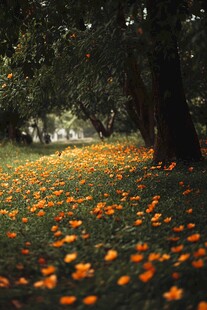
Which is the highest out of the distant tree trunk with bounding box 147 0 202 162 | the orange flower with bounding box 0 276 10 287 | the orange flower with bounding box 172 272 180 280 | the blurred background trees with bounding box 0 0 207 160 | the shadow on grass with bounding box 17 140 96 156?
the blurred background trees with bounding box 0 0 207 160

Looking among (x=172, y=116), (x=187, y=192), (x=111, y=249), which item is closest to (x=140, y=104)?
(x=172, y=116)

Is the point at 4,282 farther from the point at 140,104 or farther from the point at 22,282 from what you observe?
the point at 140,104

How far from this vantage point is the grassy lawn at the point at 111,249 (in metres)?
2.91

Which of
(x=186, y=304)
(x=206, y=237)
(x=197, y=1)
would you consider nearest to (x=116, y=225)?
(x=206, y=237)

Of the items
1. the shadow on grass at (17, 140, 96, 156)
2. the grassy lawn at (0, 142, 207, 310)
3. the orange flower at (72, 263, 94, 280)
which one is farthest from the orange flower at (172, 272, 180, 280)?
the shadow on grass at (17, 140, 96, 156)

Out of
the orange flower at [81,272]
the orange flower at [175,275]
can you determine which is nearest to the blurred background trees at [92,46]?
the orange flower at [175,275]

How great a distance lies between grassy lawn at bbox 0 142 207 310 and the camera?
291cm

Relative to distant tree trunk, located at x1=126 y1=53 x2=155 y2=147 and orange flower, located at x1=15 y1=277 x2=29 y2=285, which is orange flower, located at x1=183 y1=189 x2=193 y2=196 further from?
distant tree trunk, located at x1=126 y1=53 x2=155 y2=147

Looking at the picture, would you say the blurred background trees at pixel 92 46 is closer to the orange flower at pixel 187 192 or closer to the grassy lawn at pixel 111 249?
the orange flower at pixel 187 192

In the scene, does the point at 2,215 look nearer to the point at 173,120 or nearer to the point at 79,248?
the point at 79,248

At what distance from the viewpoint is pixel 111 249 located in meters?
3.84

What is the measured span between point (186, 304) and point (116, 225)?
187 cm

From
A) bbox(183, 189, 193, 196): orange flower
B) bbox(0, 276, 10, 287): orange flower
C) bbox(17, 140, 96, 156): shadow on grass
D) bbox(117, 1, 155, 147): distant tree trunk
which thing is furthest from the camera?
bbox(17, 140, 96, 156): shadow on grass

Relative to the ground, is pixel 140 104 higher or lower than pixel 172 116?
higher
